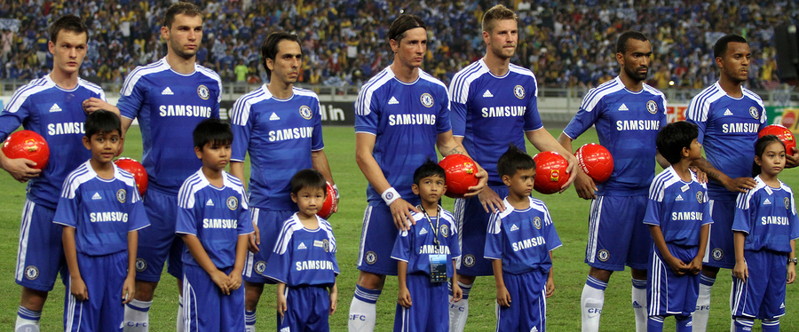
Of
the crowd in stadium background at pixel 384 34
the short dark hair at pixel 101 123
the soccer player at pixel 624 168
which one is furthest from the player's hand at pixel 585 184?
the crowd in stadium background at pixel 384 34

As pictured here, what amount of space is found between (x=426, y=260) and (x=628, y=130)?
211 centimetres

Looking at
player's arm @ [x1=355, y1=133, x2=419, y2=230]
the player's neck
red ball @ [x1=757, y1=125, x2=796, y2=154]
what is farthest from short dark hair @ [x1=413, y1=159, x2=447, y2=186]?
red ball @ [x1=757, y1=125, x2=796, y2=154]

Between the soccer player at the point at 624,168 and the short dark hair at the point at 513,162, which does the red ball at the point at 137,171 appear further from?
the soccer player at the point at 624,168

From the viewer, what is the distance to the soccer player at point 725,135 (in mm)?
8305

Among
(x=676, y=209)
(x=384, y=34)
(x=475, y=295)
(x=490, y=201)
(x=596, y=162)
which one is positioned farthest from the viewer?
(x=384, y=34)

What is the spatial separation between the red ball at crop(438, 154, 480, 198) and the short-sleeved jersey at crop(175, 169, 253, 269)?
53.5 inches

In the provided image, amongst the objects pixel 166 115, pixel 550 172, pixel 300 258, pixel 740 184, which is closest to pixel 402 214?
pixel 300 258

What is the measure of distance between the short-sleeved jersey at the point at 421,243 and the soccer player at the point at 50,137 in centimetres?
209

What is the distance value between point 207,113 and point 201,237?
1.00 metres

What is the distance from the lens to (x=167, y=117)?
7.12 meters

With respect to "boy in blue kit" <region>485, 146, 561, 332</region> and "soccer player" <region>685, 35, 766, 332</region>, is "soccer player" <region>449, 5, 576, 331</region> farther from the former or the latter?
"soccer player" <region>685, 35, 766, 332</region>

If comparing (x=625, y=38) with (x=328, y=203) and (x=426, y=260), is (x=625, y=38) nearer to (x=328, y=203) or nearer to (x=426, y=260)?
(x=426, y=260)

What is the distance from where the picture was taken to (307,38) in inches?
1667

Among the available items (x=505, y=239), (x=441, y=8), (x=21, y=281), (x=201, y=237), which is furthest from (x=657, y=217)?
(x=441, y=8)
